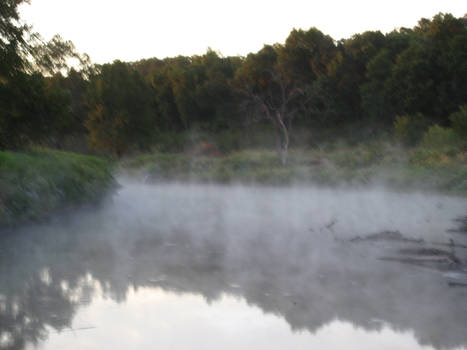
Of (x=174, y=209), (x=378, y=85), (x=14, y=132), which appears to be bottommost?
(x=174, y=209)

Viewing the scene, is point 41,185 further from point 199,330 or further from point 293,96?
point 293,96

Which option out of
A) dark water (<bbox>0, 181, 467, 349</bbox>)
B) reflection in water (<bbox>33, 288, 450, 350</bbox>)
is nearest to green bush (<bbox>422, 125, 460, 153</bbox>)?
dark water (<bbox>0, 181, 467, 349</bbox>)

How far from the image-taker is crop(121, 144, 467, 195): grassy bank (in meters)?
17.1

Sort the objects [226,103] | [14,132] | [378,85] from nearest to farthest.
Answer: [14,132]
[378,85]
[226,103]

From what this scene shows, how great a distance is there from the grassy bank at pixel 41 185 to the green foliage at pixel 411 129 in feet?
56.5

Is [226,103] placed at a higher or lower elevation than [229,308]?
higher

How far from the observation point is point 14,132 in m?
13.0

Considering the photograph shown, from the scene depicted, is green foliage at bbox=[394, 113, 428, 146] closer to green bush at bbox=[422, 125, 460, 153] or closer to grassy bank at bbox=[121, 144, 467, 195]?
grassy bank at bbox=[121, 144, 467, 195]

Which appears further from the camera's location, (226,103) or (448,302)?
(226,103)

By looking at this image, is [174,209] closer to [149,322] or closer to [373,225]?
[373,225]

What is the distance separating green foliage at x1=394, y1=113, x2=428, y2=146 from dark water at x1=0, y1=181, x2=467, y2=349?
16.7m

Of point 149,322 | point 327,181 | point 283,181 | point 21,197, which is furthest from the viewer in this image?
point 283,181

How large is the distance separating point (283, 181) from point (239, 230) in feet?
35.7

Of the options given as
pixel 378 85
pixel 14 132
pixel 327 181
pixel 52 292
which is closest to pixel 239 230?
pixel 52 292
